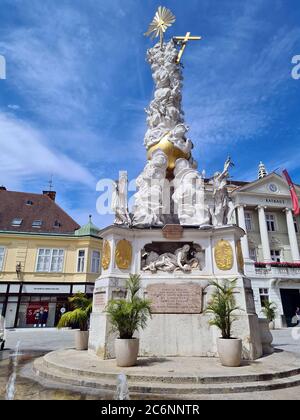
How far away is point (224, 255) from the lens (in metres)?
8.23

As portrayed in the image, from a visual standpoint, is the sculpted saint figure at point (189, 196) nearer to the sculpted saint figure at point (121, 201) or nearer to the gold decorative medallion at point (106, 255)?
the sculpted saint figure at point (121, 201)

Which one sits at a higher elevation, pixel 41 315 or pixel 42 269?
pixel 42 269

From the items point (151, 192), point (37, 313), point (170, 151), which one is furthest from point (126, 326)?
point (37, 313)

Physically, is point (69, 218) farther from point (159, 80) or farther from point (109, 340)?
point (109, 340)

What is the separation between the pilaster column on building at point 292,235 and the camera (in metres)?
33.3

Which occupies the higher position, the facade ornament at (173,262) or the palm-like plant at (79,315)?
the facade ornament at (173,262)

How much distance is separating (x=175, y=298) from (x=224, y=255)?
1.88 meters

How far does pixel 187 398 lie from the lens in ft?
→ 15.1

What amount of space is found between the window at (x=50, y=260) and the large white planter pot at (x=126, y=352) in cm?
2328

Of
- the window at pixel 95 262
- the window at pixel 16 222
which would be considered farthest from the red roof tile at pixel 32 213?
the window at pixel 95 262

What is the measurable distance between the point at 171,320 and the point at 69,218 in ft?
88.1

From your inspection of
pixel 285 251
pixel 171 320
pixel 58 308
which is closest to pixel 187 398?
pixel 171 320

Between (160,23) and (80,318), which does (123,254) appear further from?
(160,23)

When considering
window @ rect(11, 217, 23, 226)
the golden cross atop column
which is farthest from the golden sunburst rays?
window @ rect(11, 217, 23, 226)
